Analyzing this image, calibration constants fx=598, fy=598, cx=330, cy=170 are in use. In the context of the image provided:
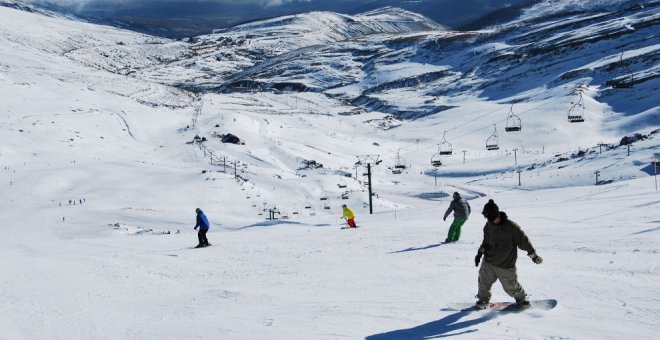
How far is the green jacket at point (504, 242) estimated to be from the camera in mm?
8336

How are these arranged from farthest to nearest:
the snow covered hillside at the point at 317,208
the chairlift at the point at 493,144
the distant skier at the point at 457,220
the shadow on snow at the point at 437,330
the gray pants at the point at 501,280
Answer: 1. the chairlift at the point at 493,144
2. the distant skier at the point at 457,220
3. the snow covered hillside at the point at 317,208
4. the gray pants at the point at 501,280
5. the shadow on snow at the point at 437,330

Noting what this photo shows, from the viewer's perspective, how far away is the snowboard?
8578mm

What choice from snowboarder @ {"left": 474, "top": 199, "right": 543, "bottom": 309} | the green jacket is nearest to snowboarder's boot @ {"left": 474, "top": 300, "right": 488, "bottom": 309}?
snowboarder @ {"left": 474, "top": 199, "right": 543, "bottom": 309}

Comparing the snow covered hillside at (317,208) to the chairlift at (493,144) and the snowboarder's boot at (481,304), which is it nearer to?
the snowboarder's boot at (481,304)

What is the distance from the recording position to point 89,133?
74.8 meters

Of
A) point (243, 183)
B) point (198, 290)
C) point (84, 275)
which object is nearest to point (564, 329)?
point (198, 290)

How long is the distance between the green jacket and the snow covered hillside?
0.78 m

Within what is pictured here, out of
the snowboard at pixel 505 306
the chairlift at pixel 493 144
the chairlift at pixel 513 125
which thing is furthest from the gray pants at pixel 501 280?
the chairlift at pixel 493 144

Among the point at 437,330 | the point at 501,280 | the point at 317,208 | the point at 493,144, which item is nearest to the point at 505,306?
the point at 501,280

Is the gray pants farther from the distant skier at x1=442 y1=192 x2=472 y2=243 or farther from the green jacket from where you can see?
the distant skier at x1=442 y1=192 x2=472 y2=243

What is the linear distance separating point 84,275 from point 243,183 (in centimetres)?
4057

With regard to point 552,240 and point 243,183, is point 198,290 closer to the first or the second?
point 552,240

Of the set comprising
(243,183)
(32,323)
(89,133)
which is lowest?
(32,323)

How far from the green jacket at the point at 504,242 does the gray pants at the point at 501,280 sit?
0.09m
